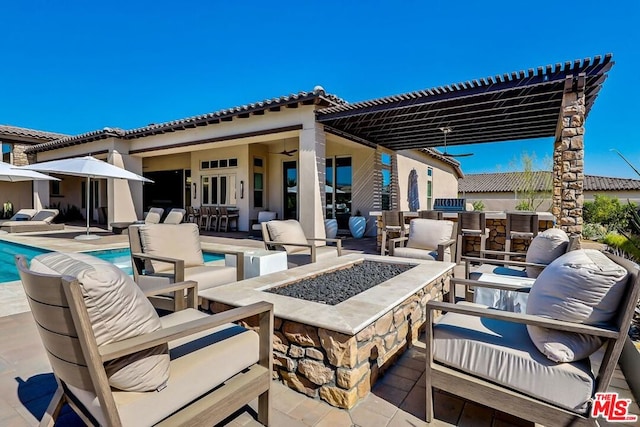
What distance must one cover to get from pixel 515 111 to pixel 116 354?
8875 millimetres

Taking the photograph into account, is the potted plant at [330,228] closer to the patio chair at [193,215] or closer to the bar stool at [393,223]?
the bar stool at [393,223]

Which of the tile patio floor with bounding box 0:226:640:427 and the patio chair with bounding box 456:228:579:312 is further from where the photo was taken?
the patio chair with bounding box 456:228:579:312

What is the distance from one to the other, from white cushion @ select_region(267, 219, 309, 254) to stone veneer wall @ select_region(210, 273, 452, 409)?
2.76 metres

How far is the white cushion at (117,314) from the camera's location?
1213 mm

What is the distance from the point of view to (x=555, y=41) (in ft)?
44.8

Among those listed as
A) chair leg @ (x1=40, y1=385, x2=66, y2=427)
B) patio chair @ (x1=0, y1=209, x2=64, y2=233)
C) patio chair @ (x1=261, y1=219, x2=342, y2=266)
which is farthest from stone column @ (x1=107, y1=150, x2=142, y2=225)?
chair leg @ (x1=40, y1=385, x2=66, y2=427)

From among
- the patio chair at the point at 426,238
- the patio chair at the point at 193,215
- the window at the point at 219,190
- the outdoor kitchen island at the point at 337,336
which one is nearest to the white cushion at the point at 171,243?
the outdoor kitchen island at the point at 337,336

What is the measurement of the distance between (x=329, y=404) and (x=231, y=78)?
17.4 m

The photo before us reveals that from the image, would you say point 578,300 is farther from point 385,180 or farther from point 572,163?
point 385,180

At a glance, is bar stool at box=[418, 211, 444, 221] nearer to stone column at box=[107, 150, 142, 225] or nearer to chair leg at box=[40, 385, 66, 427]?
chair leg at box=[40, 385, 66, 427]

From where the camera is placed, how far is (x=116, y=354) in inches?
46.6

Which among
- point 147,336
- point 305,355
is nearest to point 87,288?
point 147,336

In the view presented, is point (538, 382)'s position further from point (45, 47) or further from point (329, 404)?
point (45, 47)

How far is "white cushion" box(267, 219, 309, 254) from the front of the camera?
5289 millimetres
